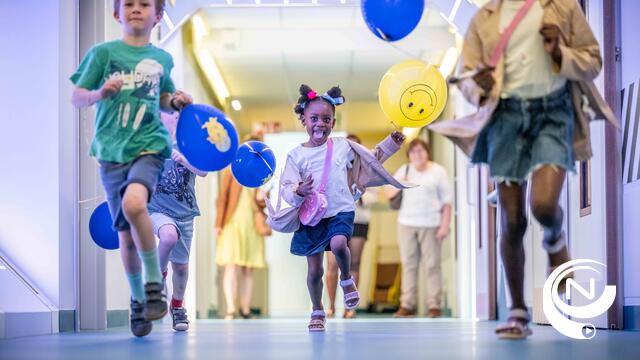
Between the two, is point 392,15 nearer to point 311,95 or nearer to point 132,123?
point 311,95

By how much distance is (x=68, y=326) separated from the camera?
625 centimetres

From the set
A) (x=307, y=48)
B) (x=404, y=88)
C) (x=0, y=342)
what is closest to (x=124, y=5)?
(x=0, y=342)

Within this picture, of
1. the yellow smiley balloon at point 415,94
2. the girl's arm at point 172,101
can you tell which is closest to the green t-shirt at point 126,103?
the girl's arm at point 172,101

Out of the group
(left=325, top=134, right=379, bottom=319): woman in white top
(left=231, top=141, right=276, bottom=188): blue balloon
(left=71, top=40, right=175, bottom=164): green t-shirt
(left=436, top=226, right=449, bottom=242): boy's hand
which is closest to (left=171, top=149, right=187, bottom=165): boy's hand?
(left=231, top=141, right=276, bottom=188): blue balloon

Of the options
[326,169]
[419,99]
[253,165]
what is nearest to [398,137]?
[419,99]

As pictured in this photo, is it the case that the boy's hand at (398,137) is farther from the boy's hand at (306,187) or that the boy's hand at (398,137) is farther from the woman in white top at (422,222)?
the woman in white top at (422,222)

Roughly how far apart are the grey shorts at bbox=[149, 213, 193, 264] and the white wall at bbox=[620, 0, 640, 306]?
2505mm

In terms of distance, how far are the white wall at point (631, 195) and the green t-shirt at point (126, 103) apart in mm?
2586

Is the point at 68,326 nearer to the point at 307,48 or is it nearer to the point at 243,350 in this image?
the point at 243,350

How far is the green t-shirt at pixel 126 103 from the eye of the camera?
4406 mm

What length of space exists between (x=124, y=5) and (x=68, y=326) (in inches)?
96.9

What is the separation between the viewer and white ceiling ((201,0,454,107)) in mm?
11445

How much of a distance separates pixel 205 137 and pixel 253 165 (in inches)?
63.1

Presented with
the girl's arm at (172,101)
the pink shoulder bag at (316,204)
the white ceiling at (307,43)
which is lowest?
the pink shoulder bag at (316,204)
